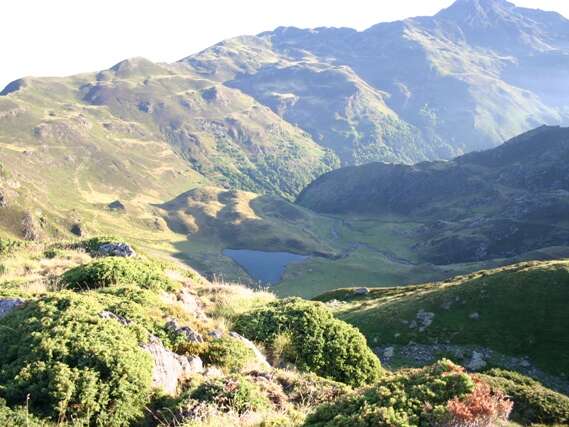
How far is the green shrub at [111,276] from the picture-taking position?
19047 millimetres

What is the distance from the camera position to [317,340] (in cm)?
1698

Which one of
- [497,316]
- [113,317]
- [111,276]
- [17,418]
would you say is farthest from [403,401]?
[497,316]

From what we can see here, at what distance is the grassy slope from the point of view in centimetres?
4084

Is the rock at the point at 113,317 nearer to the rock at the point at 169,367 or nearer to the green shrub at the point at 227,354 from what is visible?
the rock at the point at 169,367

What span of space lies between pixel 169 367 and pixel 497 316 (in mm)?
39868

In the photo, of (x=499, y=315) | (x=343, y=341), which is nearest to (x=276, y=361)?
(x=343, y=341)

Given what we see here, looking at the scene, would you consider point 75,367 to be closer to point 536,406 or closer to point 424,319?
point 536,406

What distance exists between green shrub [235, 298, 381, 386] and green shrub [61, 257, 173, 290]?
4.09 meters

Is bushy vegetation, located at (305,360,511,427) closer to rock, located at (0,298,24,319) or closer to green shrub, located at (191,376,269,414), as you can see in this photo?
green shrub, located at (191,376,269,414)

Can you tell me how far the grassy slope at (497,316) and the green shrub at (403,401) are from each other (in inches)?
1341

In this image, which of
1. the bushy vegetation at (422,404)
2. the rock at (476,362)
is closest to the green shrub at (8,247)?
the bushy vegetation at (422,404)

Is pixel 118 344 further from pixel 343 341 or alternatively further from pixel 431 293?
pixel 431 293

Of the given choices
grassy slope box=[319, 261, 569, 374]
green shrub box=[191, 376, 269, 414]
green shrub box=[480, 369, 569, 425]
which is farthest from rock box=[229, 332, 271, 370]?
grassy slope box=[319, 261, 569, 374]

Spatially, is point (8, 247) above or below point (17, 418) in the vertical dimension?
below
